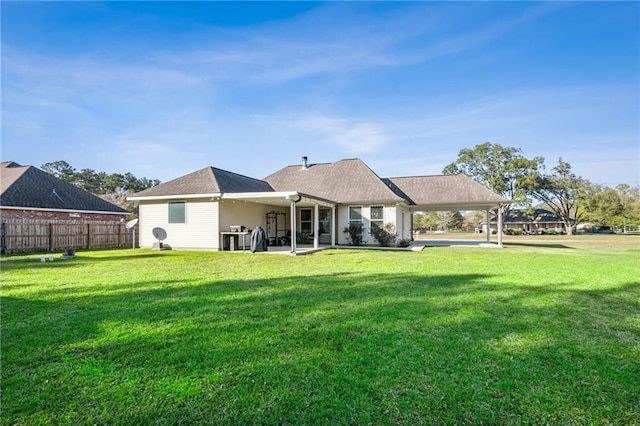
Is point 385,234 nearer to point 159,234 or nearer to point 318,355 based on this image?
point 159,234

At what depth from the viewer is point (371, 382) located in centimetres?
261

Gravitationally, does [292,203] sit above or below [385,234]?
above

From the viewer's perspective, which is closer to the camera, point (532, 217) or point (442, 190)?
point (442, 190)

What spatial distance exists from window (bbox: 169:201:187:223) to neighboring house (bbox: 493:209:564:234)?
5163cm

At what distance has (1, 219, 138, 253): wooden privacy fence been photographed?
13523 mm

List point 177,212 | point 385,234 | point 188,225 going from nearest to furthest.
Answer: point 188,225, point 177,212, point 385,234

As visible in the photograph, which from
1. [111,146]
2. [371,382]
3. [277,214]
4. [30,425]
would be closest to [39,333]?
[30,425]

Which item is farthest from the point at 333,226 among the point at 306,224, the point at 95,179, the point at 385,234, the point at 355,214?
the point at 95,179

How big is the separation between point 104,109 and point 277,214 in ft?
32.1

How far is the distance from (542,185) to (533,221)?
1399cm

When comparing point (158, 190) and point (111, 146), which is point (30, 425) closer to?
point (158, 190)

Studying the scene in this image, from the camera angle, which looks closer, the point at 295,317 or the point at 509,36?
the point at 295,317

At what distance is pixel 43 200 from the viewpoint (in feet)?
53.4

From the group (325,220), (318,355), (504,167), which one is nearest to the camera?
(318,355)
